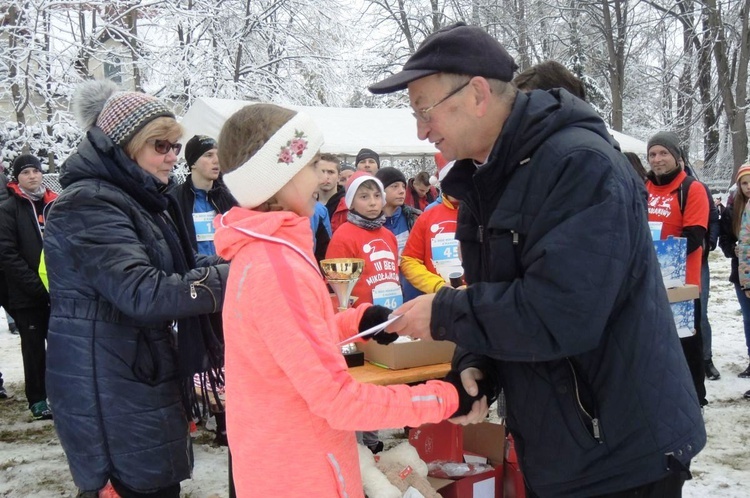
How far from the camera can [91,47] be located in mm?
11938

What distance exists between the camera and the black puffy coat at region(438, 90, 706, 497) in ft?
4.61

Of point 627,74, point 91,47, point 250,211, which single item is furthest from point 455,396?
point 627,74

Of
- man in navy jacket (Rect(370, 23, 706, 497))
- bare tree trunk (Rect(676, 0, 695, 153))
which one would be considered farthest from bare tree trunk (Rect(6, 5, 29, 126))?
bare tree trunk (Rect(676, 0, 695, 153))

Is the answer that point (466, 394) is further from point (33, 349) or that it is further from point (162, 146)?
point (33, 349)

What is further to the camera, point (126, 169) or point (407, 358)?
point (407, 358)

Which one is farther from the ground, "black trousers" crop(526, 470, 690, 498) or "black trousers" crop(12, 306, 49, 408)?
"black trousers" crop(526, 470, 690, 498)

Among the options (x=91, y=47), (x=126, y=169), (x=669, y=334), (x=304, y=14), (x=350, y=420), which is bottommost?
(x=350, y=420)

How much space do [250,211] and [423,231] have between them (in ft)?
9.49

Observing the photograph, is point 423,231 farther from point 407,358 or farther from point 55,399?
point 55,399

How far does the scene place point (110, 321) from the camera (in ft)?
7.47

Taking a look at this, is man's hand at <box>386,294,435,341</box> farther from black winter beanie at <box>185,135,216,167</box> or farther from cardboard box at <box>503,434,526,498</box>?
black winter beanie at <box>185,135,216,167</box>

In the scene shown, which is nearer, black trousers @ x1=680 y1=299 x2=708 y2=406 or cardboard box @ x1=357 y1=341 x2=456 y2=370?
cardboard box @ x1=357 y1=341 x2=456 y2=370

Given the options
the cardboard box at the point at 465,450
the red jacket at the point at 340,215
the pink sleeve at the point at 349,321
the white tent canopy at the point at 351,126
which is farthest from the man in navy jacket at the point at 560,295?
the white tent canopy at the point at 351,126

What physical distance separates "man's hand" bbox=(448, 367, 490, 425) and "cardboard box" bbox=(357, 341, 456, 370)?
1.00 metres
